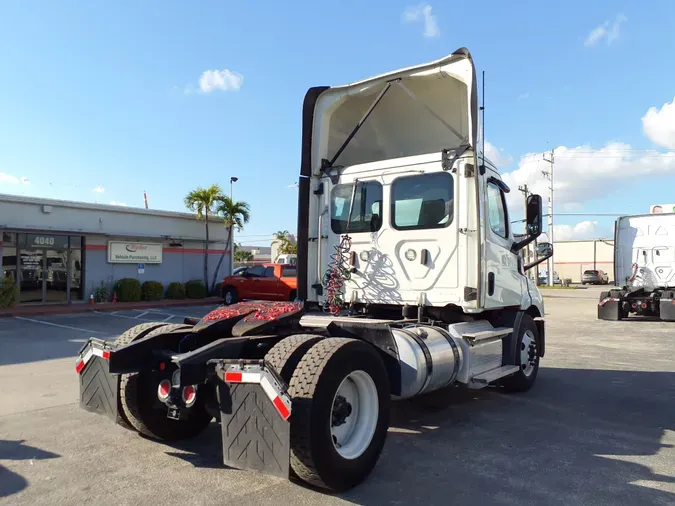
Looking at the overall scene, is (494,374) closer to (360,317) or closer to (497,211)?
(360,317)

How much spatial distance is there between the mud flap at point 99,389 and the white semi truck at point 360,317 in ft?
0.06

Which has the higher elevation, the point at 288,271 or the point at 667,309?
the point at 288,271

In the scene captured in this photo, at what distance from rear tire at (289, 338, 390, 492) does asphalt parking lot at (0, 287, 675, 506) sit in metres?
0.21

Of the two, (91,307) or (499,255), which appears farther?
(91,307)

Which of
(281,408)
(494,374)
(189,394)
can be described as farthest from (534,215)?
(189,394)

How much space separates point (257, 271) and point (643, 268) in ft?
46.2

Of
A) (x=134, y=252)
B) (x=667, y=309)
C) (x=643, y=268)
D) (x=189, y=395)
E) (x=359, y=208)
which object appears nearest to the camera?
(x=189, y=395)

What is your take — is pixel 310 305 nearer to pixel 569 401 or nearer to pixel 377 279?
pixel 377 279

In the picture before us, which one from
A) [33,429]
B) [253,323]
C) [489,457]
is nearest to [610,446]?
[489,457]

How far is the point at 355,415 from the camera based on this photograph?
4176 millimetres

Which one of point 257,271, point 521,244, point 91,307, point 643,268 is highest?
point 521,244

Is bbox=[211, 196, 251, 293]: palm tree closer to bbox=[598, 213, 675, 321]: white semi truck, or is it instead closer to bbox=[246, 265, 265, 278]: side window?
bbox=[246, 265, 265, 278]: side window

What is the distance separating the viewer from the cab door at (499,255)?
606 cm

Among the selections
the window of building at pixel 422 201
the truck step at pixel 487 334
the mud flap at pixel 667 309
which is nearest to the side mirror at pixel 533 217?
the truck step at pixel 487 334
